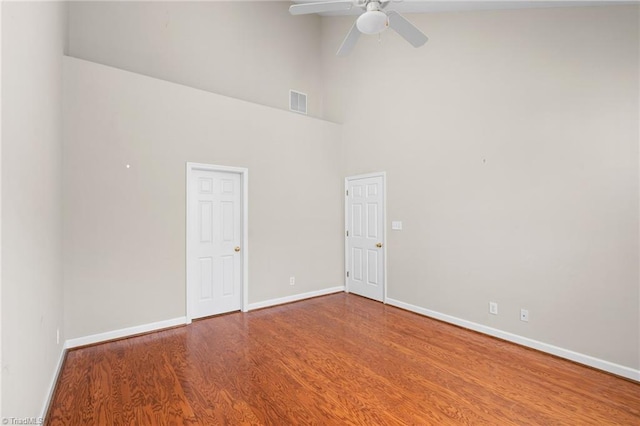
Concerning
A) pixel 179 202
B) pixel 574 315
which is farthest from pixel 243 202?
pixel 574 315

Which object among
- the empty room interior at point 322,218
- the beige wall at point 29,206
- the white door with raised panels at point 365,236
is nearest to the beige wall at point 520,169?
the empty room interior at point 322,218

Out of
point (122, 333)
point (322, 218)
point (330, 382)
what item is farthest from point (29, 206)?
point (322, 218)

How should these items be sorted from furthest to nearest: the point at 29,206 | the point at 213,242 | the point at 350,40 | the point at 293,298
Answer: the point at 293,298, the point at 213,242, the point at 350,40, the point at 29,206

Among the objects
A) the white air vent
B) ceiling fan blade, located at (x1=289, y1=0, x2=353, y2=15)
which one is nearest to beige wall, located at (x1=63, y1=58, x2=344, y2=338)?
the white air vent

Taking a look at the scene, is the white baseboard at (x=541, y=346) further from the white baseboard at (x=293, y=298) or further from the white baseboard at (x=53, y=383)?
the white baseboard at (x=53, y=383)

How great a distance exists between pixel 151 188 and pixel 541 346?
179 inches

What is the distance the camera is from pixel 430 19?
4055mm

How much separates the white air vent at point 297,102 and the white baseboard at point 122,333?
3.83 meters

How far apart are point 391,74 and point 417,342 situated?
12.0 feet

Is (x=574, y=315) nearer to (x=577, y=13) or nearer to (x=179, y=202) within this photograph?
(x=577, y=13)

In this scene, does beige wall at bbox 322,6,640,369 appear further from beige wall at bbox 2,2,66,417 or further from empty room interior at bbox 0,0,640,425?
beige wall at bbox 2,2,66,417

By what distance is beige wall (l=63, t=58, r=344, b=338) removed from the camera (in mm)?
3248

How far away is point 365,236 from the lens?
5.08 m

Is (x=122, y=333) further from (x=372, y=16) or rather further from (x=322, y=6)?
(x=372, y=16)
